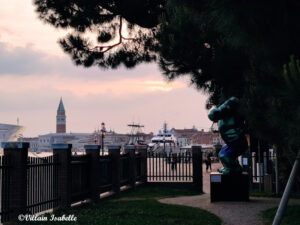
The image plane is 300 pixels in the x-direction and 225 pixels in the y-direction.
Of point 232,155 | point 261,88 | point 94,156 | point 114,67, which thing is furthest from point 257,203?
point 261,88

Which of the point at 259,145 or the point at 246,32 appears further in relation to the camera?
the point at 259,145

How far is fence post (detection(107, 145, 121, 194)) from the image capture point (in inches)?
629

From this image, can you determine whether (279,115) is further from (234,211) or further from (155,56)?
(155,56)

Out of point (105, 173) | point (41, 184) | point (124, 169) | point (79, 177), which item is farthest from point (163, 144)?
point (41, 184)

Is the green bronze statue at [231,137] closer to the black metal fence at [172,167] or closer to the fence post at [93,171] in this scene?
the fence post at [93,171]

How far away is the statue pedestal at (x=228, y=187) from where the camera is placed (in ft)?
41.1

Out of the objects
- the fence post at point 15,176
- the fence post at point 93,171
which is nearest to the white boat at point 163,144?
the fence post at point 93,171

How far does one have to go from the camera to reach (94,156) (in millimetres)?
13656

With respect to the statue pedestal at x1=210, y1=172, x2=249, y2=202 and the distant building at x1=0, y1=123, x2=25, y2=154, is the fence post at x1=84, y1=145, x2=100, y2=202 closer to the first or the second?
the statue pedestal at x1=210, y1=172, x2=249, y2=202

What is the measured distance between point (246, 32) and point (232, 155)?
8.42 m

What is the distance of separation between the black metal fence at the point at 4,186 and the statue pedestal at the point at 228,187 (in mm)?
5629

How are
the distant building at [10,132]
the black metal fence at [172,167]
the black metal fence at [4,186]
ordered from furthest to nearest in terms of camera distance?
the distant building at [10,132]
the black metal fence at [172,167]
the black metal fence at [4,186]

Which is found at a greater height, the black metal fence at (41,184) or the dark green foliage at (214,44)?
the dark green foliage at (214,44)

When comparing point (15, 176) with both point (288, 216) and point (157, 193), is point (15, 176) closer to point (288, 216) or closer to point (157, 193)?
point (288, 216)
